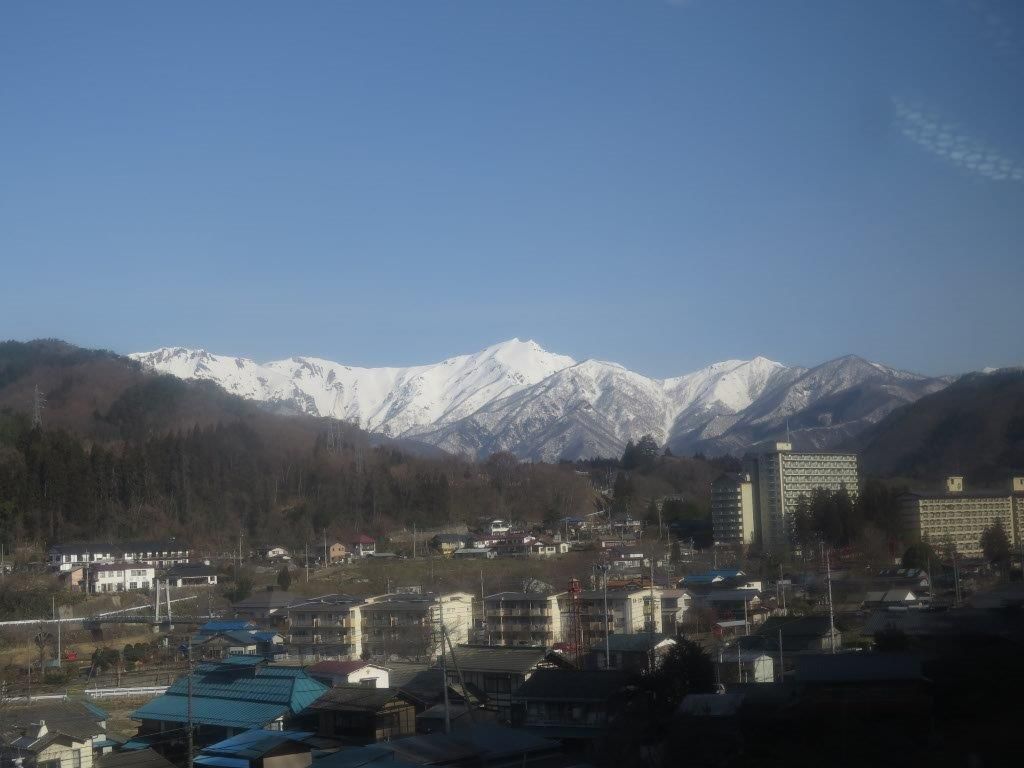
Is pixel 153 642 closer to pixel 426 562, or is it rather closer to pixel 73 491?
pixel 426 562

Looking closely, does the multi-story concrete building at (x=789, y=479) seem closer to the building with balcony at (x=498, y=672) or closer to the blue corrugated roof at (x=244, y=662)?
the building with balcony at (x=498, y=672)

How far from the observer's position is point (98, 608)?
1628cm

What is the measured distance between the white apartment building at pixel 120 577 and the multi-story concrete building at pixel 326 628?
505 cm

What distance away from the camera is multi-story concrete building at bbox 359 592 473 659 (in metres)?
12.1

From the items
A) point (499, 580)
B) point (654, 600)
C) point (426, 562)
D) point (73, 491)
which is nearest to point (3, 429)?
point (73, 491)

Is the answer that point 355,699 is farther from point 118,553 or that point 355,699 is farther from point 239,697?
point 118,553

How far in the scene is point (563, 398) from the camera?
112125 millimetres

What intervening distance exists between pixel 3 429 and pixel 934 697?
24.4m

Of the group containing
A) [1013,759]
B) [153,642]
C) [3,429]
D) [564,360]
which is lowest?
[153,642]

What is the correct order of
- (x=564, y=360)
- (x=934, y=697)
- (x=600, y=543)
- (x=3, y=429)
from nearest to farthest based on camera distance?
(x=934, y=697) → (x=600, y=543) → (x=3, y=429) → (x=564, y=360)

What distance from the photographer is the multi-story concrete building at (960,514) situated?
11.6 metres

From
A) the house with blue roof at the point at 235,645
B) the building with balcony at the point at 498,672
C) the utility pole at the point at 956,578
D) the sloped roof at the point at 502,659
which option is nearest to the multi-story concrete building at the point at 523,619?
the house with blue roof at the point at 235,645

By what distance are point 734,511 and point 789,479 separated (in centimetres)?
157

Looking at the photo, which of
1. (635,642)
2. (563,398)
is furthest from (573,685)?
(563,398)
